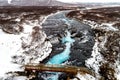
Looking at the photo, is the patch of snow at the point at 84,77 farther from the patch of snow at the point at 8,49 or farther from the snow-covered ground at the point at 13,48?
the patch of snow at the point at 8,49

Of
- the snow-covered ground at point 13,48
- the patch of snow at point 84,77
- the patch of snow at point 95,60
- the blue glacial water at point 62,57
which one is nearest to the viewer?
the patch of snow at point 84,77

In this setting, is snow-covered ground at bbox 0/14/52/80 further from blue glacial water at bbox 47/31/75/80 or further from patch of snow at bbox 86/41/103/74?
patch of snow at bbox 86/41/103/74

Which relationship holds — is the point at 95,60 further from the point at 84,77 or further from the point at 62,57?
the point at 84,77

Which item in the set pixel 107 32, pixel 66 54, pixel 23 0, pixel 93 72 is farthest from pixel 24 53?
pixel 23 0

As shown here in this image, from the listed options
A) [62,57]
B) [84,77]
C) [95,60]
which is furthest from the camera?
[62,57]

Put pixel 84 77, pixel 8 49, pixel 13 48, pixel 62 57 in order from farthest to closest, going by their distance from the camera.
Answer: pixel 13 48 → pixel 8 49 → pixel 62 57 → pixel 84 77

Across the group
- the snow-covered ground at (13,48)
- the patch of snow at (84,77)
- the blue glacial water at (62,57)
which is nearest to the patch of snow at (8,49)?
the snow-covered ground at (13,48)

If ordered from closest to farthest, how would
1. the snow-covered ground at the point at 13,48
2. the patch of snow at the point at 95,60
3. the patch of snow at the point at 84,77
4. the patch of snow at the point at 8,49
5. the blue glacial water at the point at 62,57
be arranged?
1. the patch of snow at the point at 84,77
2. the patch of snow at the point at 8,49
3. the snow-covered ground at the point at 13,48
4. the patch of snow at the point at 95,60
5. the blue glacial water at the point at 62,57

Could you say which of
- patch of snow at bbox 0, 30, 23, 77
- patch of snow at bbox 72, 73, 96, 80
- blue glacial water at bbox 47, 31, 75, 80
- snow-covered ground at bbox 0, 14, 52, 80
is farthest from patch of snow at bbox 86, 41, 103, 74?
patch of snow at bbox 0, 30, 23, 77

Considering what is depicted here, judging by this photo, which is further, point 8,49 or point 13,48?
point 13,48

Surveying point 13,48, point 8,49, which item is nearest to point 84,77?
point 13,48

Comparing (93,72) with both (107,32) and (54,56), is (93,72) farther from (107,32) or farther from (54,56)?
(107,32)
